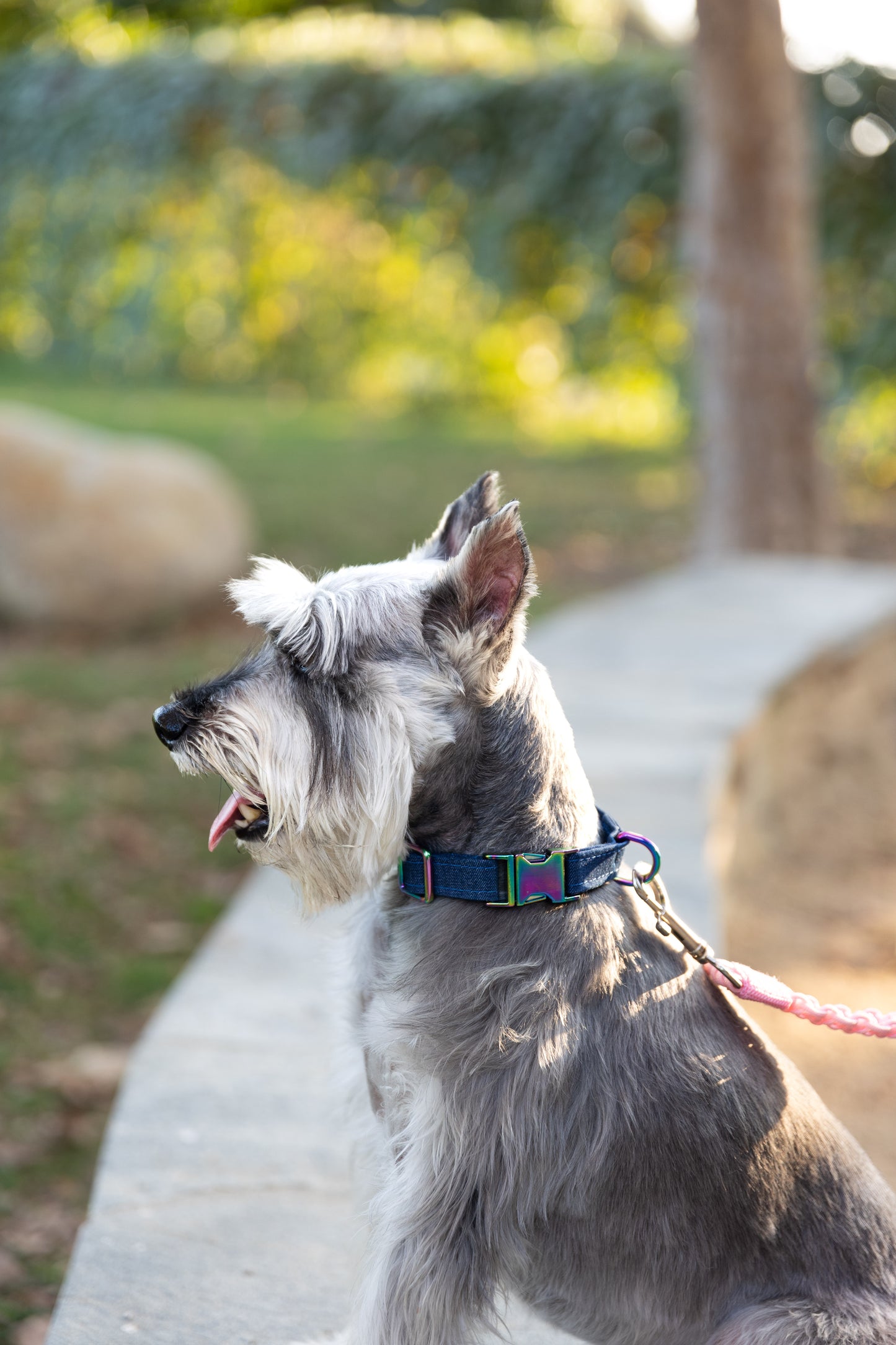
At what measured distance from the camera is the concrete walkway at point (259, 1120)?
2.40 metres

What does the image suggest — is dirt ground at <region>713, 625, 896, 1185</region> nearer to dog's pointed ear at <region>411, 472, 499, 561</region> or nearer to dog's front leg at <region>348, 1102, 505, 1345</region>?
dog's front leg at <region>348, 1102, 505, 1345</region>

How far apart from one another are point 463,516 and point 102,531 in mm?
7040

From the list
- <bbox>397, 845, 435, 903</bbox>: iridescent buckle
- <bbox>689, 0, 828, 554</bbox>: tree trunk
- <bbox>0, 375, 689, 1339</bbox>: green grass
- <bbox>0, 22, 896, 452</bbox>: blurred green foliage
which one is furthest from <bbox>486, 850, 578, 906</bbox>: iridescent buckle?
<bbox>0, 22, 896, 452</bbox>: blurred green foliage

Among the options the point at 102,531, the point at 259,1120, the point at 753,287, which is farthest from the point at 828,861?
the point at 102,531

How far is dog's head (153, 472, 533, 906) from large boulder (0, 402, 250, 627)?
6948 millimetres

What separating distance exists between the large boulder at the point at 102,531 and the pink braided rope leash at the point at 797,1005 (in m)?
7.19

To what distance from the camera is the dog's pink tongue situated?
2.13 m

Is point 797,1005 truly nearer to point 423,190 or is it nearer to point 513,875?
point 513,875

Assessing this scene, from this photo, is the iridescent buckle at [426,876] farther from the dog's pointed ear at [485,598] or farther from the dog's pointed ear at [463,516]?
the dog's pointed ear at [463,516]

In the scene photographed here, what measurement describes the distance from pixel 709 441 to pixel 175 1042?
722 cm

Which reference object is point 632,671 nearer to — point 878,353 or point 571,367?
point 878,353

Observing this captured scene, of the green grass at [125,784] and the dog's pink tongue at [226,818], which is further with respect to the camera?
the green grass at [125,784]

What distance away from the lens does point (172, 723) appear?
80.0 inches

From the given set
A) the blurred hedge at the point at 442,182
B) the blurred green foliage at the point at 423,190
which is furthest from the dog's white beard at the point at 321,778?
the blurred hedge at the point at 442,182
